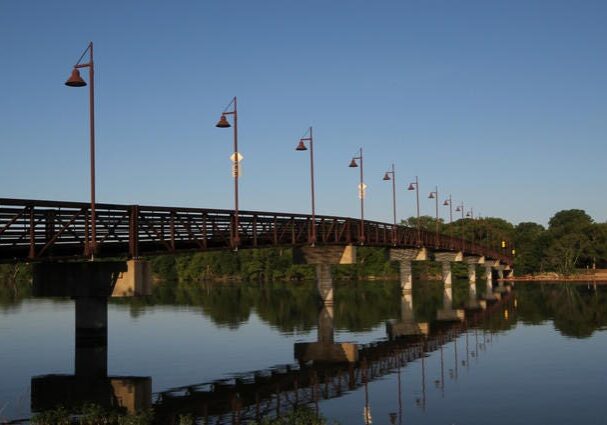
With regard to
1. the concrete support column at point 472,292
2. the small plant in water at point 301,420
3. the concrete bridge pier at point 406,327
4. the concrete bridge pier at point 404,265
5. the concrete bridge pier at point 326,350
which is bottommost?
the concrete bridge pier at point 326,350

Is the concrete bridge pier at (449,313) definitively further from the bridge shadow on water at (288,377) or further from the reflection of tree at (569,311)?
the reflection of tree at (569,311)

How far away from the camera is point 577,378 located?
89.0ft

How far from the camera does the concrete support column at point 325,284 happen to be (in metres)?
67.1

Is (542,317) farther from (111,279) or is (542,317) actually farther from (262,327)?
(111,279)

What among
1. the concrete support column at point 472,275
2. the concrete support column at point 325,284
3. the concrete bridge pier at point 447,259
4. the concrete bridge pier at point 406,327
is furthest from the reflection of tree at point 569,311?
the concrete support column at point 472,275

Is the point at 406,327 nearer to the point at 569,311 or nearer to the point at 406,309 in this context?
the point at 406,309

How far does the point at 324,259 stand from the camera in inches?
2601

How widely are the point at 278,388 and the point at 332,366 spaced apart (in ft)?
18.7

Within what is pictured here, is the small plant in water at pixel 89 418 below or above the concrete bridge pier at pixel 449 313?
below

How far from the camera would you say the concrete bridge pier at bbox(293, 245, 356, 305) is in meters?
65.8

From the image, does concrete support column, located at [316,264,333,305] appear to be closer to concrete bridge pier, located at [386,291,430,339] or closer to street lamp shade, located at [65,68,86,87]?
concrete bridge pier, located at [386,291,430,339]

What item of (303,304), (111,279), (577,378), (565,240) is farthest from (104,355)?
(565,240)

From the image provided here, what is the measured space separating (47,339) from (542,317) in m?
33.2

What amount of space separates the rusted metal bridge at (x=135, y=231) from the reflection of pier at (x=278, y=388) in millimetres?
10884
